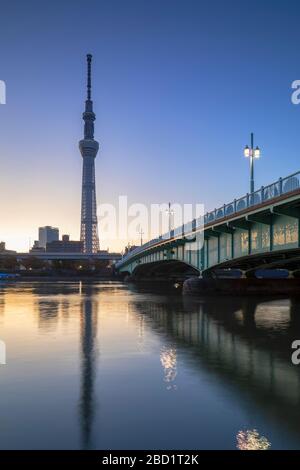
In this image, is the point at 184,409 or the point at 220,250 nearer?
the point at 184,409

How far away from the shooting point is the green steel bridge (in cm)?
2967

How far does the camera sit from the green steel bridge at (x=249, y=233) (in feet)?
97.3

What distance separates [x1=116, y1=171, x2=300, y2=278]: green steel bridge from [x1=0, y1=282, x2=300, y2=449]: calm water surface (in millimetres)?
10810

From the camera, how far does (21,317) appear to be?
27031 mm

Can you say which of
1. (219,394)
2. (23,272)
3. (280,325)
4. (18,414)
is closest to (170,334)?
(280,325)

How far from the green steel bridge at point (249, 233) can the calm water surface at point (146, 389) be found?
10.8 meters

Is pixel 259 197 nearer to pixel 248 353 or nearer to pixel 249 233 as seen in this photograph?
pixel 249 233

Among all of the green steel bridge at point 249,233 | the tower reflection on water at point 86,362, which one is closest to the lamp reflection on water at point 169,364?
the tower reflection on water at point 86,362

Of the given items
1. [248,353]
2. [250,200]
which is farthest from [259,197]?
[248,353]

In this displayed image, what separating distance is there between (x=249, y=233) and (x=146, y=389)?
28912 mm

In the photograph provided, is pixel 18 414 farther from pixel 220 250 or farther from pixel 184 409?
pixel 220 250

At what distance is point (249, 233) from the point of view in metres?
37.9
